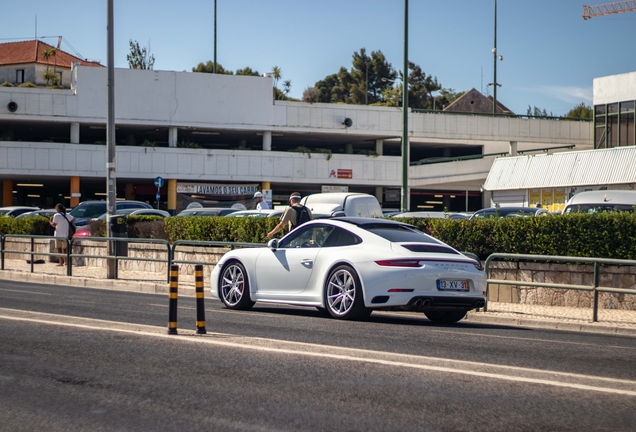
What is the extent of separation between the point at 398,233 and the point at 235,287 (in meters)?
2.82

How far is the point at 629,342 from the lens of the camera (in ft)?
35.5

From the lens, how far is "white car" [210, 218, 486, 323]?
1137 centimetres

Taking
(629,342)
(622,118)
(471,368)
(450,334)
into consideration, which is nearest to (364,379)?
(471,368)

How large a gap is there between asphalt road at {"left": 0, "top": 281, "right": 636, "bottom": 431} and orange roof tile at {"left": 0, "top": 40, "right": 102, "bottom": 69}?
3194 inches

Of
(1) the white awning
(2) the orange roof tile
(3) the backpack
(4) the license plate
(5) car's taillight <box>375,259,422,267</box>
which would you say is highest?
(2) the orange roof tile

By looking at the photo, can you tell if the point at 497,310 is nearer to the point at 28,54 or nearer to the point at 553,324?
the point at 553,324

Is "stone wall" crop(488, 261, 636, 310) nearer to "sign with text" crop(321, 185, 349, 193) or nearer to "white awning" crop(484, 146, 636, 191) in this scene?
"white awning" crop(484, 146, 636, 191)

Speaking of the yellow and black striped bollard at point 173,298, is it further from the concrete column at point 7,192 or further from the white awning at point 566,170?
the concrete column at point 7,192

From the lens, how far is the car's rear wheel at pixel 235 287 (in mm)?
13344

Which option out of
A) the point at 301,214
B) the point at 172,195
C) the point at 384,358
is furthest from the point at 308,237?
the point at 172,195

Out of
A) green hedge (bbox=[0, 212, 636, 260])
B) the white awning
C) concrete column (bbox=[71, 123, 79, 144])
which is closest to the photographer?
green hedge (bbox=[0, 212, 636, 260])

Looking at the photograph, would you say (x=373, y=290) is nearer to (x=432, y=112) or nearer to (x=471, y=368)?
(x=471, y=368)

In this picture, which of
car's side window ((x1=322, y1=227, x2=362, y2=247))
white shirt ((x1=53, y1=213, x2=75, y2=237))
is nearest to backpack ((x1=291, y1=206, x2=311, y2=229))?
car's side window ((x1=322, y1=227, x2=362, y2=247))

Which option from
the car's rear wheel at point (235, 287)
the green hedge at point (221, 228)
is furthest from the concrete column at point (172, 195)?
the car's rear wheel at point (235, 287)
